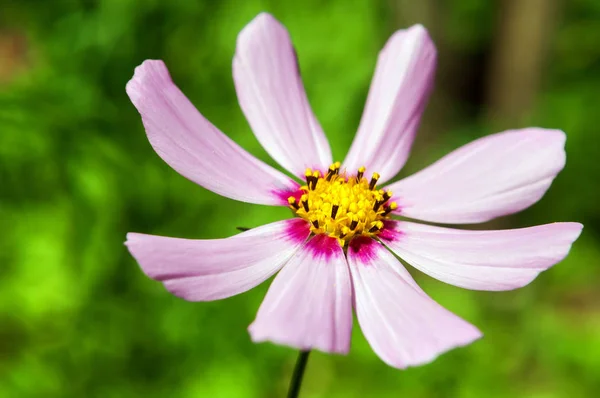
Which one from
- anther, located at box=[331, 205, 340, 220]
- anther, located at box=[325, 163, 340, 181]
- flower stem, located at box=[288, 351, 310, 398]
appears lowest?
flower stem, located at box=[288, 351, 310, 398]

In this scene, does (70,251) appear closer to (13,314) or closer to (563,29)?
(13,314)

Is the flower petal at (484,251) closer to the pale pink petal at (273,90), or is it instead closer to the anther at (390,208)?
the anther at (390,208)

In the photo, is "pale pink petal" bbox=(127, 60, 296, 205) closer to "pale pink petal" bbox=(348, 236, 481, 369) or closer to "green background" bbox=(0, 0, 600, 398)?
"pale pink petal" bbox=(348, 236, 481, 369)

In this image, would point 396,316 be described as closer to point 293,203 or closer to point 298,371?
point 298,371

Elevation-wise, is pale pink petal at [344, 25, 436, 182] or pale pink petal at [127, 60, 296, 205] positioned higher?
pale pink petal at [344, 25, 436, 182]

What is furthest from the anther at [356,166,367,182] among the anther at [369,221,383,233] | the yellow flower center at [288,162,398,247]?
the anther at [369,221,383,233]

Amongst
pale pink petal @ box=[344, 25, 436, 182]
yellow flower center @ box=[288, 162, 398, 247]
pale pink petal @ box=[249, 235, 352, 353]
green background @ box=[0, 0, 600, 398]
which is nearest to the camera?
pale pink petal @ box=[249, 235, 352, 353]
